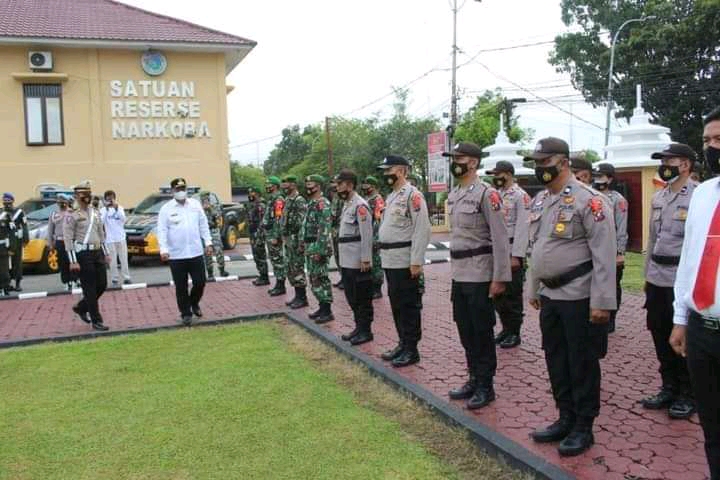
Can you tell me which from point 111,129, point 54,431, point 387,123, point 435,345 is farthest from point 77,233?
point 387,123

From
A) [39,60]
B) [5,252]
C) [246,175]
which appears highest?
[39,60]

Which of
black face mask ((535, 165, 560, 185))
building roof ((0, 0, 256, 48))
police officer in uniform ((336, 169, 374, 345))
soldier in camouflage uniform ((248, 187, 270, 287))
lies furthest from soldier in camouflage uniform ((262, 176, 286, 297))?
building roof ((0, 0, 256, 48))

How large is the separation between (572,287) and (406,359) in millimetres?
2383

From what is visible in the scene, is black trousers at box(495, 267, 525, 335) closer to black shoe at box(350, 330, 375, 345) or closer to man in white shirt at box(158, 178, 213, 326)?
black shoe at box(350, 330, 375, 345)

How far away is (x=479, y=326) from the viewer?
4.89 metres

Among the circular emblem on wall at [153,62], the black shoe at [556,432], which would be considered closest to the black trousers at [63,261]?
the black shoe at [556,432]

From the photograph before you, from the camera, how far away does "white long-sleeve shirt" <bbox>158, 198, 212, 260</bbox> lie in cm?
841

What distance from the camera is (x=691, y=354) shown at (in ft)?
9.64

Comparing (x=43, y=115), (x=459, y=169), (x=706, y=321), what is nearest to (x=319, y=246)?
(x=459, y=169)

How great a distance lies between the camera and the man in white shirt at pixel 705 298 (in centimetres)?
277

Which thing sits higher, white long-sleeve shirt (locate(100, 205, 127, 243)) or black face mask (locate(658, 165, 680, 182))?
black face mask (locate(658, 165, 680, 182))

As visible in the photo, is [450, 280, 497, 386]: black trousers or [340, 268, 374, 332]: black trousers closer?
[450, 280, 497, 386]: black trousers

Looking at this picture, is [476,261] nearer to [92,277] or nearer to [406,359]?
[406,359]

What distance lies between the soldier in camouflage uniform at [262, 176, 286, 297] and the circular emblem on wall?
12.9m
